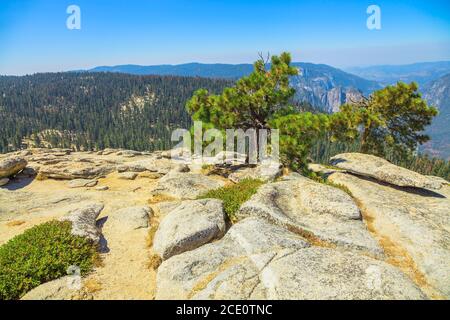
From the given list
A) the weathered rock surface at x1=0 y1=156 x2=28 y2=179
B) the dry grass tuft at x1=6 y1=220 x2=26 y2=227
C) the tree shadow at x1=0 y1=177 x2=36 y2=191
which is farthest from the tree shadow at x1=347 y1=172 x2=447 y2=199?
the weathered rock surface at x1=0 y1=156 x2=28 y2=179

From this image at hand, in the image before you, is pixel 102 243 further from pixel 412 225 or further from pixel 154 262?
pixel 412 225

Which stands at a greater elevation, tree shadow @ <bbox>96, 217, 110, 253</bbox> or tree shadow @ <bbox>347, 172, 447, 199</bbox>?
tree shadow @ <bbox>347, 172, 447, 199</bbox>

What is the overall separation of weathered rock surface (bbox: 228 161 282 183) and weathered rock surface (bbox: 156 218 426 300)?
10.0 m

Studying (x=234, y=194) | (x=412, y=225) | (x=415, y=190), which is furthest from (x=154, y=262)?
(x=415, y=190)

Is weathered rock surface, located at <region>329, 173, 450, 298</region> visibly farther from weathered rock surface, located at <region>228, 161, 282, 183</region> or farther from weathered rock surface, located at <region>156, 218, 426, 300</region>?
weathered rock surface, located at <region>228, 161, 282, 183</region>

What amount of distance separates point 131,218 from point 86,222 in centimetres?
264

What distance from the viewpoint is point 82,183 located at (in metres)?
28.7

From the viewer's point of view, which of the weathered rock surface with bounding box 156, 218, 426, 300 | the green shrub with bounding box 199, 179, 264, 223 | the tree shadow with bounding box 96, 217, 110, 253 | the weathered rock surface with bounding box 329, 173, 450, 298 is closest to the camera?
the weathered rock surface with bounding box 156, 218, 426, 300

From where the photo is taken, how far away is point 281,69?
25859mm

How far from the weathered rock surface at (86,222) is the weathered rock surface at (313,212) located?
24.4 feet

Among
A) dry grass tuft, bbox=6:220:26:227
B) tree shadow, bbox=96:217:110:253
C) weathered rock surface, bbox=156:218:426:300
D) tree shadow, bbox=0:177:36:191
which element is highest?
weathered rock surface, bbox=156:218:426:300

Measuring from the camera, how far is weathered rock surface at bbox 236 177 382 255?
524 inches
